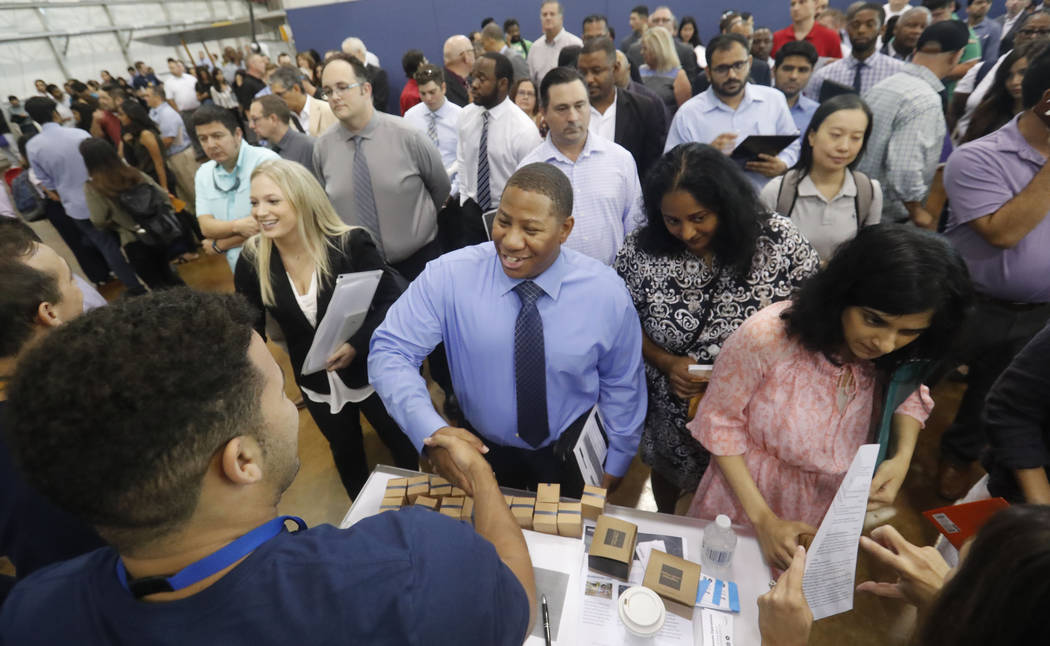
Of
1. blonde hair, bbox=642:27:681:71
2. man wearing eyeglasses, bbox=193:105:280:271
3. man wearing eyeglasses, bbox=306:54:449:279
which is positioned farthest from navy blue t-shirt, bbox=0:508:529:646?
blonde hair, bbox=642:27:681:71

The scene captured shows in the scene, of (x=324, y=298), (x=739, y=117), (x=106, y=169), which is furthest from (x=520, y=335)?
(x=106, y=169)

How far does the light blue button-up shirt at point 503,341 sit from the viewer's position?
154cm

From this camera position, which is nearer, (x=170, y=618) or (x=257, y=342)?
(x=170, y=618)

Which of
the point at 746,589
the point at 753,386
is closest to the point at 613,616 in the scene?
the point at 746,589

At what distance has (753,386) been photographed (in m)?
1.40

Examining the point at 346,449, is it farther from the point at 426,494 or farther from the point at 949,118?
the point at 949,118

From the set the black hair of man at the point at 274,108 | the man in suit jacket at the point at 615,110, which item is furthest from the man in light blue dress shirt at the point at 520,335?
the black hair of man at the point at 274,108

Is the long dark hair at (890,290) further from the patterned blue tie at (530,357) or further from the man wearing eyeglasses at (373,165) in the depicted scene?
the man wearing eyeglasses at (373,165)

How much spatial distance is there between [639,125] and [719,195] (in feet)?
6.81

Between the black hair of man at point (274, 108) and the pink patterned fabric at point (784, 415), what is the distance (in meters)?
3.32

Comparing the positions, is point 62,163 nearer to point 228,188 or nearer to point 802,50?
point 228,188

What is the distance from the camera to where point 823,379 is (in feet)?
4.41

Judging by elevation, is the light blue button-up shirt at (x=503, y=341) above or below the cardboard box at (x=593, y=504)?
above

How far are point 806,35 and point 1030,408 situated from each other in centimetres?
516
